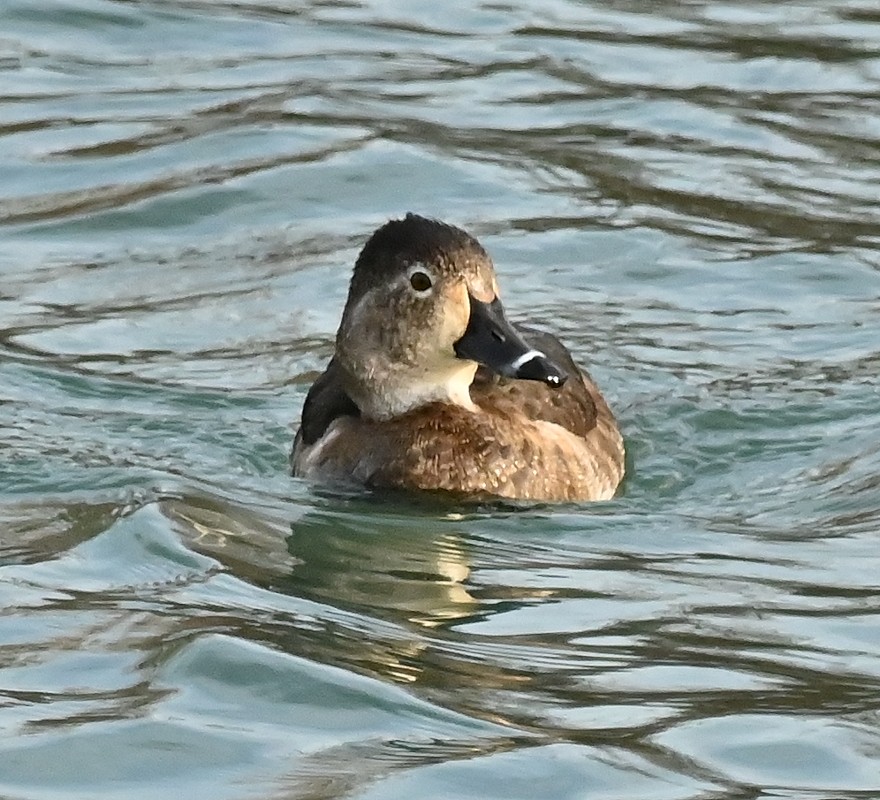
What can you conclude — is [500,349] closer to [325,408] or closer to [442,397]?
[442,397]

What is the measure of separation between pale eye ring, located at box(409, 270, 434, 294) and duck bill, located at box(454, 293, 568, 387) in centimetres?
15

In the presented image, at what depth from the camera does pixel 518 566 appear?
25.0 ft

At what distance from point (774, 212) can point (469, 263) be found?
3.89 metres

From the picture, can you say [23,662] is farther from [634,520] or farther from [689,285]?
[689,285]

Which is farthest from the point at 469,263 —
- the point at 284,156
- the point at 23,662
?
the point at 284,156

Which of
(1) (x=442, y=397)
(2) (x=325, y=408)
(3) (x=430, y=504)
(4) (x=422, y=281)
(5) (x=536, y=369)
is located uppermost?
(4) (x=422, y=281)

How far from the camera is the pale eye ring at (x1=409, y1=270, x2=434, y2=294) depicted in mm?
8477

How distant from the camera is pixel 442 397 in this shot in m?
8.83

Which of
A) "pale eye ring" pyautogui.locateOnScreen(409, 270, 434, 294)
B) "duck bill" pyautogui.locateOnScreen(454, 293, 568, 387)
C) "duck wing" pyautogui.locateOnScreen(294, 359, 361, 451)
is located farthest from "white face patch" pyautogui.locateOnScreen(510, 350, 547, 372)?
"duck wing" pyautogui.locateOnScreen(294, 359, 361, 451)

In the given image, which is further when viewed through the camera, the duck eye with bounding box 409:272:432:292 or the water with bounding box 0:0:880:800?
the duck eye with bounding box 409:272:432:292

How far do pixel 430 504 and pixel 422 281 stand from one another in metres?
0.80

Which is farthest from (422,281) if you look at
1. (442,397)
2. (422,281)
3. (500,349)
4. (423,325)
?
(442,397)

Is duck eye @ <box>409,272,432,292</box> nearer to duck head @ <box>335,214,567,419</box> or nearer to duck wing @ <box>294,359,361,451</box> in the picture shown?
duck head @ <box>335,214,567,419</box>

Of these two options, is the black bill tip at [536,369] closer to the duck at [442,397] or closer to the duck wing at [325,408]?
the duck at [442,397]
